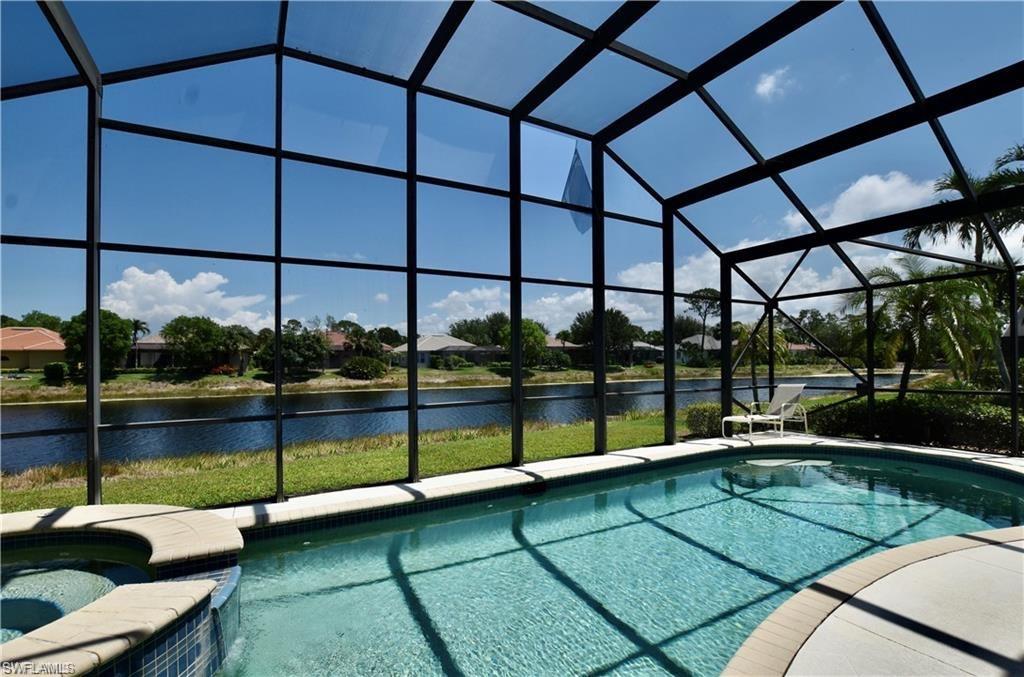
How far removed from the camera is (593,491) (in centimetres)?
606

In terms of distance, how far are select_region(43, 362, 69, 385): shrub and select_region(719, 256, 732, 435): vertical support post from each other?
916 centimetres

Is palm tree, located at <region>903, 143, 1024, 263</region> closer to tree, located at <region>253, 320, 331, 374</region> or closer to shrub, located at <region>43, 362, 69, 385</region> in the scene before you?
shrub, located at <region>43, 362, 69, 385</region>

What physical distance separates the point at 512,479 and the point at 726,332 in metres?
5.00

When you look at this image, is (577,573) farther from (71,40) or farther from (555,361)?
(555,361)

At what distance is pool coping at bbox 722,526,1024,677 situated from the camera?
7.34ft

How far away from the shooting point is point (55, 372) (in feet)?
19.4

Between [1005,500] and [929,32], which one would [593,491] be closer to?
[1005,500]

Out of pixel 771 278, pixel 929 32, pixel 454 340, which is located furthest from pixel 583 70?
pixel 454 340

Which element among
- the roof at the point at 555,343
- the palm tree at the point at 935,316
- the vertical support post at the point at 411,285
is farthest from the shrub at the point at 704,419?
the roof at the point at 555,343

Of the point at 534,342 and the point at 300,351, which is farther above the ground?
the point at 534,342

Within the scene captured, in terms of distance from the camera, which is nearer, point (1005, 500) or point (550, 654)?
point (550, 654)

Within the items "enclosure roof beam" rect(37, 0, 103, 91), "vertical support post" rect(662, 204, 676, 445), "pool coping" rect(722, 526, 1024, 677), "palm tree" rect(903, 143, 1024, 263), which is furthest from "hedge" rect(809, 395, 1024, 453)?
"enclosure roof beam" rect(37, 0, 103, 91)

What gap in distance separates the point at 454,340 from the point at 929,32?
22.1 m

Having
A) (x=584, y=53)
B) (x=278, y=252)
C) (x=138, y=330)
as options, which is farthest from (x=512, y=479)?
(x=138, y=330)
